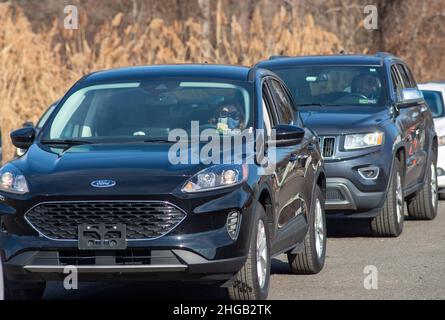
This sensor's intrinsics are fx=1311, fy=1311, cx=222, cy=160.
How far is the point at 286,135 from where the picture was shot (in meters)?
9.73

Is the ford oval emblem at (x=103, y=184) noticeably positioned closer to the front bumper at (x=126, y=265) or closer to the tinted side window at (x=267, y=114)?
the front bumper at (x=126, y=265)

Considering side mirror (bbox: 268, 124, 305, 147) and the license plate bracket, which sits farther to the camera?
side mirror (bbox: 268, 124, 305, 147)

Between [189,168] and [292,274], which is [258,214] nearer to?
[189,168]

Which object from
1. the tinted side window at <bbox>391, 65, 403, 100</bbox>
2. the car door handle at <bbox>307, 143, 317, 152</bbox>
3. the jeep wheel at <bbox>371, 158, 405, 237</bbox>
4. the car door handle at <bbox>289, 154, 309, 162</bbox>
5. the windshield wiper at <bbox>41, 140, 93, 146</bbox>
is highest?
the windshield wiper at <bbox>41, 140, 93, 146</bbox>

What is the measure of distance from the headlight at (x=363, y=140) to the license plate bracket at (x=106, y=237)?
539 centimetres

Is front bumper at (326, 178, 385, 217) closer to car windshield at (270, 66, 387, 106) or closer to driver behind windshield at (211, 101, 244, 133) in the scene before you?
car windshield at (270, 66, 387, 106)

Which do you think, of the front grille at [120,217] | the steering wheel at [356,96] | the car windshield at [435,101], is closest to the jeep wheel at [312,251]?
the front grille at [120,217]

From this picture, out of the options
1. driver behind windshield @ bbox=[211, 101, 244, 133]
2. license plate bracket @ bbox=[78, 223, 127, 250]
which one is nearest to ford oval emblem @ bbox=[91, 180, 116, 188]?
license plate bracket @ bbox=[78, 223, 127, 250]

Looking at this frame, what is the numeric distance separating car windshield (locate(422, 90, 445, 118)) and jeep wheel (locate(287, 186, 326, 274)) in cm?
853

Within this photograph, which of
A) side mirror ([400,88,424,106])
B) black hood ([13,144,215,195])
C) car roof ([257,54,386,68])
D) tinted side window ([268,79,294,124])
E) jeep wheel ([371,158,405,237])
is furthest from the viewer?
car roof ([257,54,386,68])

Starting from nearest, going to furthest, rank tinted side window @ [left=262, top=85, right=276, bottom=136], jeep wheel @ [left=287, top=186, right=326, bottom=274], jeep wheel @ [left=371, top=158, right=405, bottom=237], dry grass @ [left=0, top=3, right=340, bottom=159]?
tinted side window @ [left=262, top=85, right=276, bottom=136] < jeep wheel @ [left=287, top=186, right=326, bottom=274] < jeep wheel @ [left=371, top=158, right=405, bottom=237] < dry grass @ [left=0, top=3, right=340, bottom=159]

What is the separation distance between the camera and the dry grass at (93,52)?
22172 millimetres

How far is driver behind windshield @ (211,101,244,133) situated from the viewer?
9.67 meters

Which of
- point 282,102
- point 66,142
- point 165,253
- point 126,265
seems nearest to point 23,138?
point 66,142
